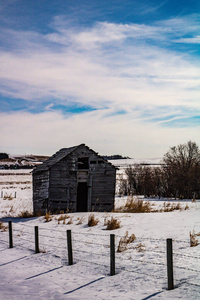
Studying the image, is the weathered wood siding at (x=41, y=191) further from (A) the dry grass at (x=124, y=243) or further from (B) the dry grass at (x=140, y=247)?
(B) the dry grass at (x=140, y=247)

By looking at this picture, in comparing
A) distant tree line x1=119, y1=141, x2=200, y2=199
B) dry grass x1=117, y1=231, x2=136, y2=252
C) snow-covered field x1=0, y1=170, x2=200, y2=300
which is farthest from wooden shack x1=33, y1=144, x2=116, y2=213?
distant tree line x1=119, y1=141, x2=200, y2=199

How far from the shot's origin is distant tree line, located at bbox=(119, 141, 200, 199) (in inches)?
1298

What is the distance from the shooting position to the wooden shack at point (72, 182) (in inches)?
781

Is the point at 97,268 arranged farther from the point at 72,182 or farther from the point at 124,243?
the point at 72,182

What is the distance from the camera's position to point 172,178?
34.1m

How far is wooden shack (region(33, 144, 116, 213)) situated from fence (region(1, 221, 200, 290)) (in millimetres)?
5980

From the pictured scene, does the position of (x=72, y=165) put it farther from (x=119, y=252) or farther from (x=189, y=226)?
(x=119, y=252)

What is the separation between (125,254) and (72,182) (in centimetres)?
1086

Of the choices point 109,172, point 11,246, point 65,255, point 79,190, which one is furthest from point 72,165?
point 65,255

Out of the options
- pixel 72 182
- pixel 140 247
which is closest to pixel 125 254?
pixel 140 247

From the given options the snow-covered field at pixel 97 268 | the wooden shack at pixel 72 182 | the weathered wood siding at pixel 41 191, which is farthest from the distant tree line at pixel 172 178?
the snow-covered field at pixel 97 268

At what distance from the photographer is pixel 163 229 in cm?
1283

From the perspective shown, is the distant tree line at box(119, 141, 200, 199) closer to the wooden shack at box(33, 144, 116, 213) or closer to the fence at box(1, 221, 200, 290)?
the wooden shack at box(33, 144, 116, 213)

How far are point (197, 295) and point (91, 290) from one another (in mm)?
2359
